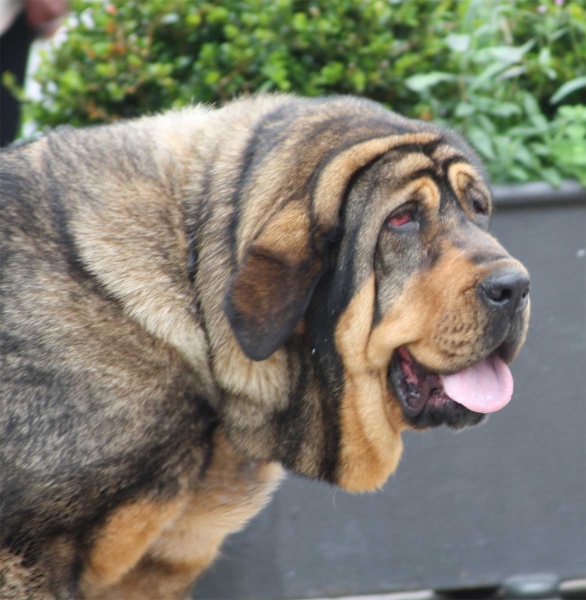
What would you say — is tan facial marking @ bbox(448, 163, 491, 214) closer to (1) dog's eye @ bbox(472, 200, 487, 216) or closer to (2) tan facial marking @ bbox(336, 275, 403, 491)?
(1) dog's eye @ bbox(472, 200, 487, 216)

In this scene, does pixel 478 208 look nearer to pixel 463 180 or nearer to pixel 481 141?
pixel 463 180

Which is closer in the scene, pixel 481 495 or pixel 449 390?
pixel 449 390

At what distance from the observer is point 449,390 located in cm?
312

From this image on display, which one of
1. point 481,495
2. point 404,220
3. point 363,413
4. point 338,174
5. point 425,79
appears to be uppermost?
point 338,174

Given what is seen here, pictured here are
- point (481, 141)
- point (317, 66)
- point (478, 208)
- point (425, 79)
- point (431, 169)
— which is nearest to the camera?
point (431, 169)

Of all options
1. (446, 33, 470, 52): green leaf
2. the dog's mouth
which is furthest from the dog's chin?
(446, 33, 470, 52): green leaf

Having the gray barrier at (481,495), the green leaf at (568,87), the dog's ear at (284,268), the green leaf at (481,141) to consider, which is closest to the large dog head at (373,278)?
the dog's ear at (284,268)

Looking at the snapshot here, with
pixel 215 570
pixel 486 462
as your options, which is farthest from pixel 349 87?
pixel 215 570

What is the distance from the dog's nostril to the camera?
2900mm

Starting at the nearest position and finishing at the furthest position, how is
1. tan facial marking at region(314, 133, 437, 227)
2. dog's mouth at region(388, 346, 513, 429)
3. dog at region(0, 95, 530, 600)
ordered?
1. dog at region(0, 95, 530, 600)
2. tan facial marking at region(314, 133, 437, 227)
3. dog's mouth at region(388, 346, 513, 429)

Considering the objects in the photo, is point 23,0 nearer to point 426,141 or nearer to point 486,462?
point 426,141

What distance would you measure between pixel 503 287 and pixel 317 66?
2.02m

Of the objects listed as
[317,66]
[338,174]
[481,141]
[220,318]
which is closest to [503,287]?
[338,174]

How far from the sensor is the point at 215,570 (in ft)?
13.9
